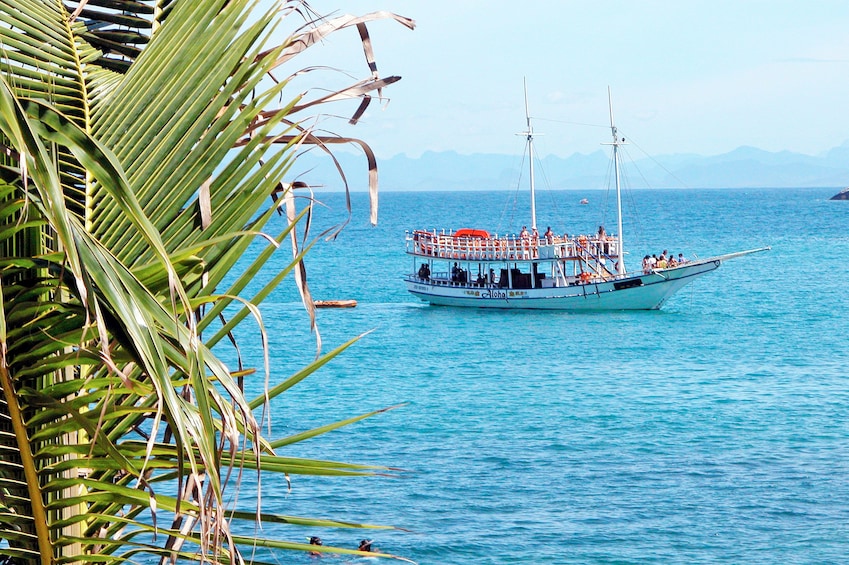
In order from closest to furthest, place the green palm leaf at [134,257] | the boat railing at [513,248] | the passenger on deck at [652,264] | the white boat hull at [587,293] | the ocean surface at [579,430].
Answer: the green palm leaf at [134,257] → the ocean surface at [579,430] → the boat railing at [513,248] → the passenger on deck at [652,264] → the white boat hull at [587,293]

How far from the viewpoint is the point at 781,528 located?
21.8 meters

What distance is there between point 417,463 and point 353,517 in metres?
4.84

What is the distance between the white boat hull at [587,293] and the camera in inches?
2151

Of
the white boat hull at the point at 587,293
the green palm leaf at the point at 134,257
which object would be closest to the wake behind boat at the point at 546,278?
the white boat hull at the point at 587,293

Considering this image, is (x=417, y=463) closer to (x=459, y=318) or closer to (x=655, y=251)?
(x=459, y=318)

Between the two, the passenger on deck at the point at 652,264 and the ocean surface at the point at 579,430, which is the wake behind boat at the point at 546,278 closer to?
the passenger on deck at the point at 652,264

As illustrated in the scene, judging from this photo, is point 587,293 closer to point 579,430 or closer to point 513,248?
point 513,248

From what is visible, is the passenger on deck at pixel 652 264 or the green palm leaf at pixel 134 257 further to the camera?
the passenger on deck at pixel 652 264

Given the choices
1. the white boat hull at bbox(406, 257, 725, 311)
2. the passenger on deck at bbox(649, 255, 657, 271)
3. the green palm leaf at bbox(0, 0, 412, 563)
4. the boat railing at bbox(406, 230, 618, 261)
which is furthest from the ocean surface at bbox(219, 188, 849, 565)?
the boat railing at bbox(406, 230, 618, 261)

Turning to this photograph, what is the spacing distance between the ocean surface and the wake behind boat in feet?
3.72

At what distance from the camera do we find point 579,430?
3136 centimetres

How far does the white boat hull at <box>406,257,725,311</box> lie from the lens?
54.6m

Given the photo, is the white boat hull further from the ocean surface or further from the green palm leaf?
the green palm leaf

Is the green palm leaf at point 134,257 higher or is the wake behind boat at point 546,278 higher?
the green palm leaf at point 134,257
